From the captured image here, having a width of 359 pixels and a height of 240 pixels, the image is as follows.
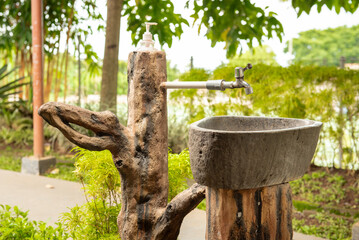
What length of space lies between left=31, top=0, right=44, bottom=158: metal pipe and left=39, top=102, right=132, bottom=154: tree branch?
8.29 feet

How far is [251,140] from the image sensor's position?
1252mm

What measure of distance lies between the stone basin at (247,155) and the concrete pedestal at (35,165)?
10.2ft

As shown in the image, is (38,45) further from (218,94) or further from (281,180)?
(281,180)

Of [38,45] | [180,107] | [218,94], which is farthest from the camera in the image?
[180,107]

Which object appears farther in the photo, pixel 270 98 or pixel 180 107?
pixel 180 107

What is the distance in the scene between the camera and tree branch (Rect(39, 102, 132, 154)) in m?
1.53

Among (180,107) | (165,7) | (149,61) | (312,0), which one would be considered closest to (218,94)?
(180,107)

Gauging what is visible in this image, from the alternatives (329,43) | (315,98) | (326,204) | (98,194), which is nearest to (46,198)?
(98,194)

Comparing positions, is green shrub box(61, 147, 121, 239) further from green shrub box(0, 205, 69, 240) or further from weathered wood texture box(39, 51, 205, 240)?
weathered wood texture box(39, 51, 205, 240)

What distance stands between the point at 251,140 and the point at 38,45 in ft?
10.6

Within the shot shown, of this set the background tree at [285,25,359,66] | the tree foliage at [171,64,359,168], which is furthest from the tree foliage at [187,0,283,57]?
the background tree at [285,25,359,66]

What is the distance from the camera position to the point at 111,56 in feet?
15.0

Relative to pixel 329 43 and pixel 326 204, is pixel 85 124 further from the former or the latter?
pixel 329 43

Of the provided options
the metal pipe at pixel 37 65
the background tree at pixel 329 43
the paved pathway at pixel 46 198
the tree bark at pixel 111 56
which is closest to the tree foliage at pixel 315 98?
the tree bark at pixel 111 56
